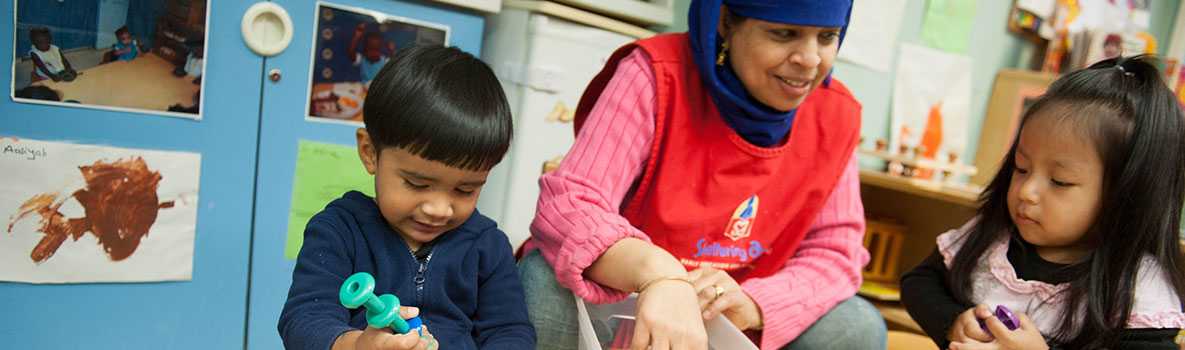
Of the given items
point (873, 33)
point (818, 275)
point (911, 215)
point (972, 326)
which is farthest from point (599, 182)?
point (911, 215)

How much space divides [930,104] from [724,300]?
1.67m

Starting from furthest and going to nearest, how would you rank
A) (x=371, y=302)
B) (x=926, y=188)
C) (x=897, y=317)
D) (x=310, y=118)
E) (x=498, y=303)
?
(x=897, y=317)
(x=926, y=188)
(x=310, y=118)
(x=498, y=303)
(x=371, y=302)

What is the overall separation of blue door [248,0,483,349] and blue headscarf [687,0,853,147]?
57cm

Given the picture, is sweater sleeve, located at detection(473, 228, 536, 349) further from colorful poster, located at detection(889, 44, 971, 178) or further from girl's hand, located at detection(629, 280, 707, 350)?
colorful poster, located at detection(889, 44, 971, 178)


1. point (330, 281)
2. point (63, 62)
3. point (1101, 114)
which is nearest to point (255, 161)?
point (63, 62)

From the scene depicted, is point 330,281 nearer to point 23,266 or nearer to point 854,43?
point 23,266

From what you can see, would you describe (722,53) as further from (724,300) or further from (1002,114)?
(1002,114)

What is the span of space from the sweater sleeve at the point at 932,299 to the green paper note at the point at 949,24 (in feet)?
4.04

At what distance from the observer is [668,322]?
79cm

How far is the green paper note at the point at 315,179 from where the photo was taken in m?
1.32

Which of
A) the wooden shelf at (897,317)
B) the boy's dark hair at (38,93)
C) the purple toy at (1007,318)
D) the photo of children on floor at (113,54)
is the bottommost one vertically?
the wooden shelf at (897,317)

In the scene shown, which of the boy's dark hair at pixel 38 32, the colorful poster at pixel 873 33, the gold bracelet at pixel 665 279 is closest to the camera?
the gold bracelet at pixel 665 279

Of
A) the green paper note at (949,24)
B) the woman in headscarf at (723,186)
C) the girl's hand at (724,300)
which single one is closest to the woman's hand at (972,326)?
the woman in headscarf at (723,186)

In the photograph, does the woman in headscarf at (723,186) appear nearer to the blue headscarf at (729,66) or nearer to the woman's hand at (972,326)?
the blue headscarf at (729,66)
